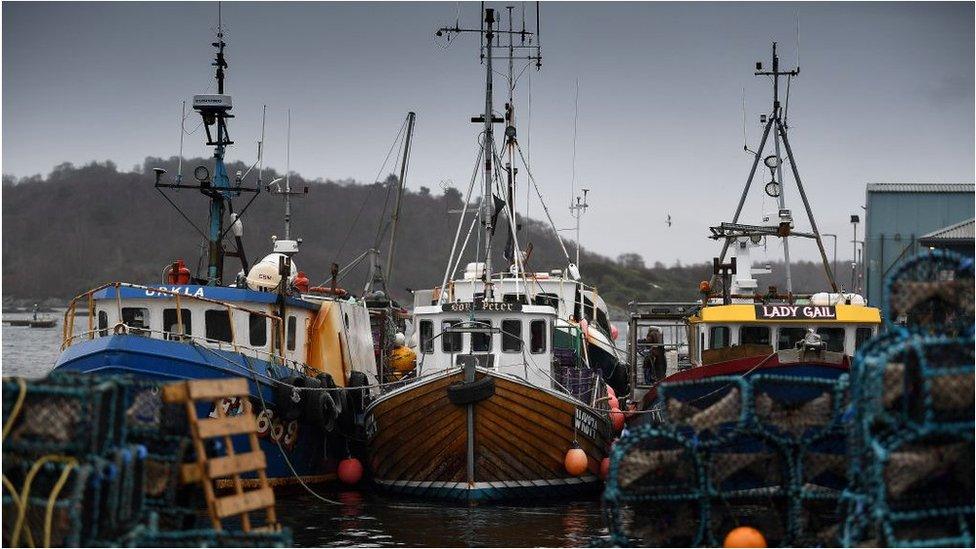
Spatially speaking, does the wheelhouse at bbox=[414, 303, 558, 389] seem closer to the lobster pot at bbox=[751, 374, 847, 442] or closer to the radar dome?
the radar dome

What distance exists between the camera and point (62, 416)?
7781mm

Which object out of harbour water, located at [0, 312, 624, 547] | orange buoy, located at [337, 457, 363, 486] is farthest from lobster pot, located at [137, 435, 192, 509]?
orange buoy, located at [337, 457, 363, 486]

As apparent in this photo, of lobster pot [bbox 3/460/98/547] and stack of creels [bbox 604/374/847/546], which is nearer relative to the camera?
lobster pot [bbox 3/460/98/547]

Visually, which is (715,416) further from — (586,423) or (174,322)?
(174,322)

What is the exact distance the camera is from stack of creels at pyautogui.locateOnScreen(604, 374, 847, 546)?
9.19m

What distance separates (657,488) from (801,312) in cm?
917

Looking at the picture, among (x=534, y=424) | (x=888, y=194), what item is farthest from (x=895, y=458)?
(x=888, y=194)

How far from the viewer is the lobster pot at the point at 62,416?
774 cm

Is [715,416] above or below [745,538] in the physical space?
above

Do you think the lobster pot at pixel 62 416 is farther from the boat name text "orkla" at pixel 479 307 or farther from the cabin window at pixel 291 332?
the boat name text "orkla" at pixel 479 307

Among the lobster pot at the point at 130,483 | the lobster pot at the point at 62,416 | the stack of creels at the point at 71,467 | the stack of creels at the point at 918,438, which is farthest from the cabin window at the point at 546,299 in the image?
the lobster pot at the point at 62,416

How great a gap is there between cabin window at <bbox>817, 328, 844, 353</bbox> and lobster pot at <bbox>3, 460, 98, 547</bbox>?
12673mm

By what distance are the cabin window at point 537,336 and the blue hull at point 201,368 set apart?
3458 mm

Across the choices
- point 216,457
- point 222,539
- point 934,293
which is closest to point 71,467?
point 222,539
